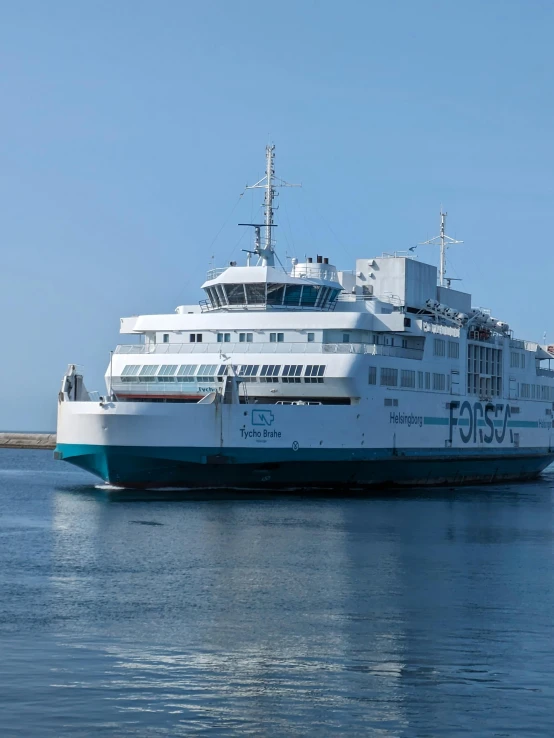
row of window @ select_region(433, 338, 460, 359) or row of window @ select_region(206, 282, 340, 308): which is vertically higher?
row of window @ select_region(206, 282, 340, 308)

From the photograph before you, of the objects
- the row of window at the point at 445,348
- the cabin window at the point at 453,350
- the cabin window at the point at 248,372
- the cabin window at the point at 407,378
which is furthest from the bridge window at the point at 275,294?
the cabin window at the point at 453,350

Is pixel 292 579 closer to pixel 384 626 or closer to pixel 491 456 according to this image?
pixel 384 626

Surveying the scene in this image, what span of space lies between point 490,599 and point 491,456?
109 feet

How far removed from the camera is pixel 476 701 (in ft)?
47.2

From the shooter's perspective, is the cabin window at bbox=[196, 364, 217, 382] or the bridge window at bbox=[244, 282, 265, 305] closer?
the cabin window at bbox=[196, 364, 217, 382]

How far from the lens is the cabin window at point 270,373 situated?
4272 centimetres

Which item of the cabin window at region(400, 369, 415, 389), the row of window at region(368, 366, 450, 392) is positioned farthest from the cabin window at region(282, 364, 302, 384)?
the cabin window at region(400, 369, 415, 389)

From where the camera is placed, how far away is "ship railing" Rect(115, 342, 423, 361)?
4397 centimetres

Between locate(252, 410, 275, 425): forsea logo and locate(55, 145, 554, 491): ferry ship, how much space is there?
47 millimetres

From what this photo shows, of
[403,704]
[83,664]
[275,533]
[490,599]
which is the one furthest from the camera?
[275,533]

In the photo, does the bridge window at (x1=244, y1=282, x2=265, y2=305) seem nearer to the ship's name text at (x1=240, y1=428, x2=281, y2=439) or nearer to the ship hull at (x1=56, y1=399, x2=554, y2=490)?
the ship hull at (x1=56, y1=399, x2=554, y2=490)

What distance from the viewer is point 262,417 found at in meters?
40.0

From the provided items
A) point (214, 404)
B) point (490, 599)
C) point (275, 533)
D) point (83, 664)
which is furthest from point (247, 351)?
point (83, 664)

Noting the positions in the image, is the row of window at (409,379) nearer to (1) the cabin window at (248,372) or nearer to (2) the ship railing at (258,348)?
(2) the ship railing at (258,348)
